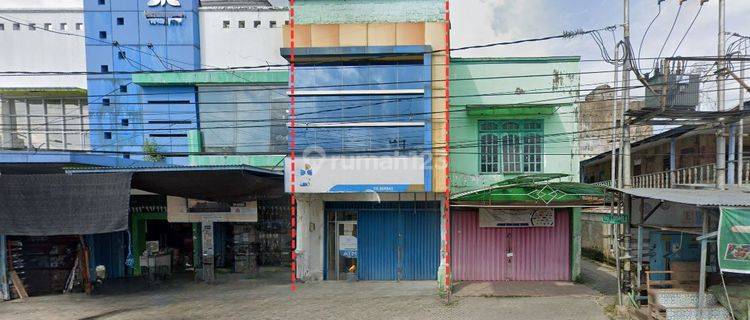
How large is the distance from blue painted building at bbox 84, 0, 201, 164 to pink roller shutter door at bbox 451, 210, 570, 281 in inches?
384

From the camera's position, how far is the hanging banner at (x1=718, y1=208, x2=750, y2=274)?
614 cm

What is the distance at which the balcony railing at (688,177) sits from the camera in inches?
374

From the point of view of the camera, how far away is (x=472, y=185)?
36.9ft

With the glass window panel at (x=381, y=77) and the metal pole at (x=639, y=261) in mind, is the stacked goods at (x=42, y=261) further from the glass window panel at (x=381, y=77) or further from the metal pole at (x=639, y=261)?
the metal pole at (x=639, y=261)

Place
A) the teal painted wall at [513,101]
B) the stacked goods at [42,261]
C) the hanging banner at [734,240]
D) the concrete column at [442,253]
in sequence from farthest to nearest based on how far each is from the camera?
the teal painted wall at [513,101], the stacked goods at [42,261], the concrete column at [442,253], the hanging banner at [734,240]

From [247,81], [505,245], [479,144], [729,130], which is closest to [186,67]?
[247,81]

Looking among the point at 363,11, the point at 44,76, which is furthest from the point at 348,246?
the point at 44,76

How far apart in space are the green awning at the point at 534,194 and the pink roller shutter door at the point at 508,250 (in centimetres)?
151

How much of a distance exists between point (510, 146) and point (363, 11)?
20.0 ft

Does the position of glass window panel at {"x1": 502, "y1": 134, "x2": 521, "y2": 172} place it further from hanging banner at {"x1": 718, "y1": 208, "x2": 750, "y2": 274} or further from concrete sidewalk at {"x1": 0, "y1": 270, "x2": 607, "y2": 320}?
hanging banner at {"x1": 718, "y1": 208, "x2": 750, "y2": 274}

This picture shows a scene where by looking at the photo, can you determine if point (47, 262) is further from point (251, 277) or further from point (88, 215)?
point (251, 277)

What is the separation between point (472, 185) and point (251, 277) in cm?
788

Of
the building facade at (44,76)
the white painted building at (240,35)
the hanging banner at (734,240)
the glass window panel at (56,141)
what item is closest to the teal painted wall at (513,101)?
the hanging banner at (734,240)

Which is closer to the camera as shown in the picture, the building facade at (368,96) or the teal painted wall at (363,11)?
the building facade at (368,96)
